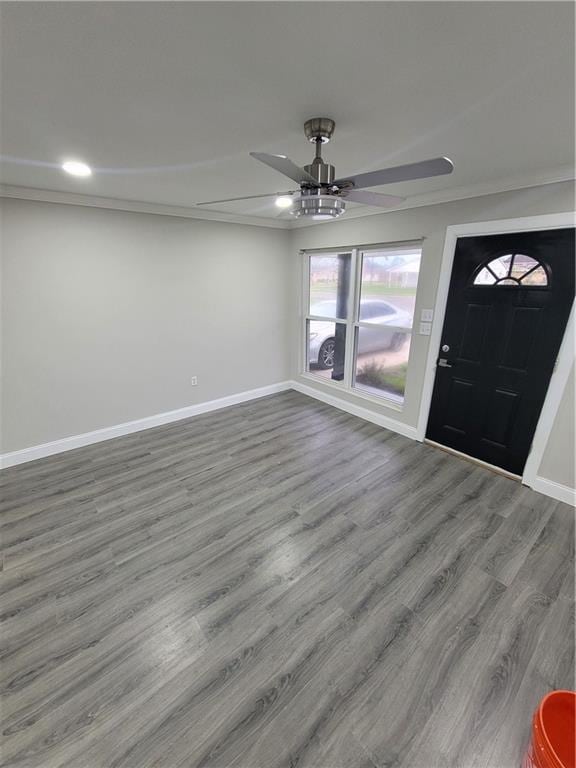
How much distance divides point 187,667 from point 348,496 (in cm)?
154

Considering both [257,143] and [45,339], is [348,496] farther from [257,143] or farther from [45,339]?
[45,339]

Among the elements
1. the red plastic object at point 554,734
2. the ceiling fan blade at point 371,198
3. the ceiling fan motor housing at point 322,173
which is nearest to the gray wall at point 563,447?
the red plastic object at point 554,734

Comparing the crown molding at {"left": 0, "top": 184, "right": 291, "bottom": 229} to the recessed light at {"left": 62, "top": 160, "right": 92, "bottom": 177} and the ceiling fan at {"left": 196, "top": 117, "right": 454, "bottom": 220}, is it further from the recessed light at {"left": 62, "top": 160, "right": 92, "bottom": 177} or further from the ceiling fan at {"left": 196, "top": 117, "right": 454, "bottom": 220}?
the ceiling fan at {"left": 196, "top": 117, "right": 454, "bottom": 220}

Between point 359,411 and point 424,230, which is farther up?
point 424,230

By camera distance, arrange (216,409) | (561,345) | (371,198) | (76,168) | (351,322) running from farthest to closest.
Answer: (216,409)
(351,322)
(561,345)
(76,168)
(371,198)

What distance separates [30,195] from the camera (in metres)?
2.62

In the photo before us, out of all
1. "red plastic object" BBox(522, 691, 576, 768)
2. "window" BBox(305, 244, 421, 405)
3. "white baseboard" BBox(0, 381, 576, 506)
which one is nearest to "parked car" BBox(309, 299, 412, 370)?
"window" BBox(305, 244, 421, 405)

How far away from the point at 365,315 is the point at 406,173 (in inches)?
102

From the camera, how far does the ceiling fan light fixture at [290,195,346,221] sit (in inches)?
62.7

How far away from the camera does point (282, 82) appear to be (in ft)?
4.05

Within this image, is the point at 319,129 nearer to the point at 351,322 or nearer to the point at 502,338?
the point at 502,338

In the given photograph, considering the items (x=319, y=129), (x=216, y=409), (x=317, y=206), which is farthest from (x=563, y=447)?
(x=216, y=409)

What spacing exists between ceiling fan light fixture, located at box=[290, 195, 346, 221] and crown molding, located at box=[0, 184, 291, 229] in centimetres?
219

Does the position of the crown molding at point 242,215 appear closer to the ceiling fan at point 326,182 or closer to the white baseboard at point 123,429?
the ceiling fan at point 326,182
